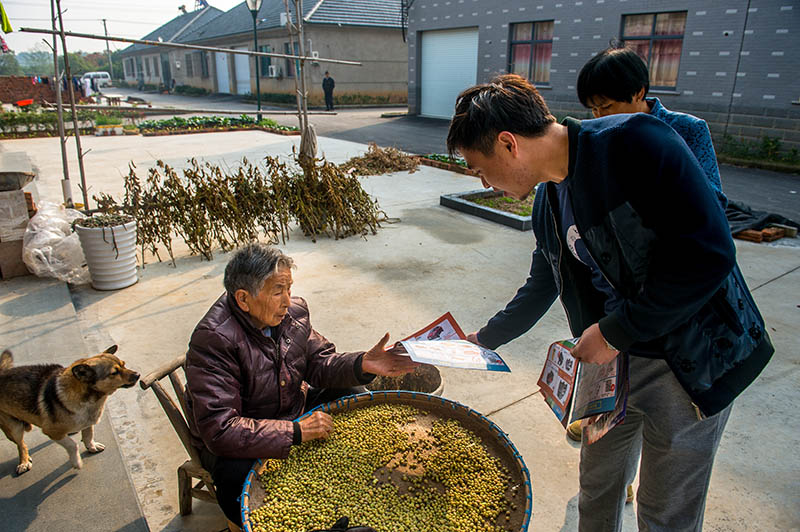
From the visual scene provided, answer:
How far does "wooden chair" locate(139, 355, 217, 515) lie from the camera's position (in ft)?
6.91

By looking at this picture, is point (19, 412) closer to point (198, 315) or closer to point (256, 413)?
point (256, 413)

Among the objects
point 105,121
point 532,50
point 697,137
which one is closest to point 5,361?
point 697,137

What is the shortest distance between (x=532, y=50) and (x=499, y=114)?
17.5 meters

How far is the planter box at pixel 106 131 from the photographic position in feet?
55.6

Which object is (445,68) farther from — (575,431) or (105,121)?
(575,431)

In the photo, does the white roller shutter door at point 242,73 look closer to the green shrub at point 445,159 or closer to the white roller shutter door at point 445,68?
the white roller shutter door at point 445,68

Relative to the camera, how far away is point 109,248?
470cm

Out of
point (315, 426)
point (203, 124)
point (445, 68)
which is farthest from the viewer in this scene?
point (445, 68)

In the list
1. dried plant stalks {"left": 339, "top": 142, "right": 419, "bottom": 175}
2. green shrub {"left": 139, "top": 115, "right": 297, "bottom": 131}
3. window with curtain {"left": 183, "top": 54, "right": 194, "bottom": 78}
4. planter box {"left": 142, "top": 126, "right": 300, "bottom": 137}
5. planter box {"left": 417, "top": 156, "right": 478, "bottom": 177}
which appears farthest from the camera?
window with curtain {"left": 183, "top": 54, "right": 194, "bottom": 78}

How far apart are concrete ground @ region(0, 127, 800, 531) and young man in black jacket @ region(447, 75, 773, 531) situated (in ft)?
3.29

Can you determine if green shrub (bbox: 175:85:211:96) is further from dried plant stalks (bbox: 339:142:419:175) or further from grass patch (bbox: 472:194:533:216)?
grass patch (bbox: 472:194:533:216)

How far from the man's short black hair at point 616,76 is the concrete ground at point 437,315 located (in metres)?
1.82

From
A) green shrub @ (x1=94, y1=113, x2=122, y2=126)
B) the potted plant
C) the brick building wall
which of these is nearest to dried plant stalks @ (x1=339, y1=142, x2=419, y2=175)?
the potted plant

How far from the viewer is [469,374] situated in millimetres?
3588
